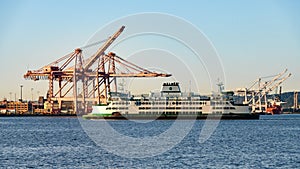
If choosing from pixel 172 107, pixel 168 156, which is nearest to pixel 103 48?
pixel 172 107

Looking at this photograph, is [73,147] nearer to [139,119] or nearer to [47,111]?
[139,119]

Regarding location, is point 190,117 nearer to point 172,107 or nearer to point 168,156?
point 172,107

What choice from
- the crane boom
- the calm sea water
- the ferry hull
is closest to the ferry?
the ferry hull

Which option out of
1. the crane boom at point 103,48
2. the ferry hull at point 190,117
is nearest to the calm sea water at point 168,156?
the ferry hull at point 190,117

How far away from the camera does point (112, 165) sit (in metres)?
33.7

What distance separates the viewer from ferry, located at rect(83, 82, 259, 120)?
324 feet

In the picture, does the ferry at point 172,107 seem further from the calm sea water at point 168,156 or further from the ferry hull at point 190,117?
the calm sea water at point 168,156

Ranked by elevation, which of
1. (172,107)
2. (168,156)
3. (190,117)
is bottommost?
(168,156)

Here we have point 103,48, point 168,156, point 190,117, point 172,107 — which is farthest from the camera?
point 103,48

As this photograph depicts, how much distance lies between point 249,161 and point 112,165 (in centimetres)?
739

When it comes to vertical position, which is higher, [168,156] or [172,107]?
[172,107]

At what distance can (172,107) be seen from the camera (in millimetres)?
101938

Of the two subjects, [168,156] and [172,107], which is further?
[172,107]

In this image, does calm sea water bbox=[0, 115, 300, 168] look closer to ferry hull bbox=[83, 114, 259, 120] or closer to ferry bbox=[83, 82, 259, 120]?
ferry hull bbox=[83, 114, 259, 120]
